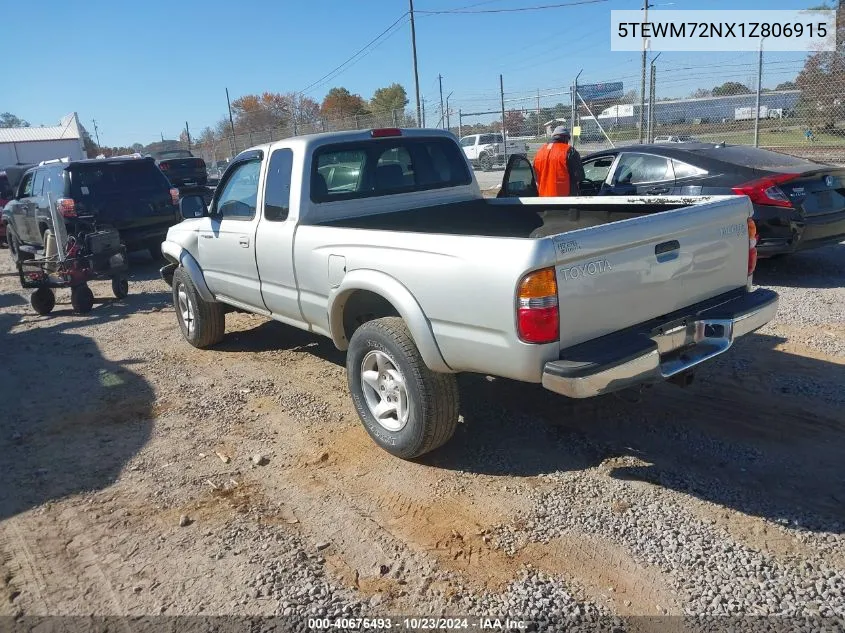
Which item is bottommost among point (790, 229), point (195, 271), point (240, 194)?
point (790, 229)

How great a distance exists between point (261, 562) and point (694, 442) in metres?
2.59

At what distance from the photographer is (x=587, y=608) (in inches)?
108

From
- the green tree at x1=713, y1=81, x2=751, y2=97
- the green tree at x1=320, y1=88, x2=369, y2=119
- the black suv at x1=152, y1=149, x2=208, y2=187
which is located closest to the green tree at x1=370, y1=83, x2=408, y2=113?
the green tree at x1=320, y1=88, x2=369, y2=119

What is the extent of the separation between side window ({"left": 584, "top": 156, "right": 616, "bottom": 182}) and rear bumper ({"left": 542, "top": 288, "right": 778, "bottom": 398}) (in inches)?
208

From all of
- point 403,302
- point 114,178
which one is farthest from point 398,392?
point 114,178

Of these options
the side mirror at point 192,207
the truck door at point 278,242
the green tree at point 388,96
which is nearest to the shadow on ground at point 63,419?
the truck door at point 278,242

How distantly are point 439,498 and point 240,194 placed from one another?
328 cm

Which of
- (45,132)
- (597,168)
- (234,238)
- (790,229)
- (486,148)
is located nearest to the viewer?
(234,238)

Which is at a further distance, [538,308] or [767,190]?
[767,190]

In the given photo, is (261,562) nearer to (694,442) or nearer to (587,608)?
(587,608)

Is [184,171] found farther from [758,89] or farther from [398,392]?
[398,392]

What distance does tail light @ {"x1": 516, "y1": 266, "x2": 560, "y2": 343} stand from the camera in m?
3.04

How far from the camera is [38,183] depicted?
11.5m

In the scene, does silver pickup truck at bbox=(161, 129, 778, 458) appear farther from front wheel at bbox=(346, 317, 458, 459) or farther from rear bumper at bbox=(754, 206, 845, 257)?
rear bumper at bbox=(754, 206, 845, 257)
